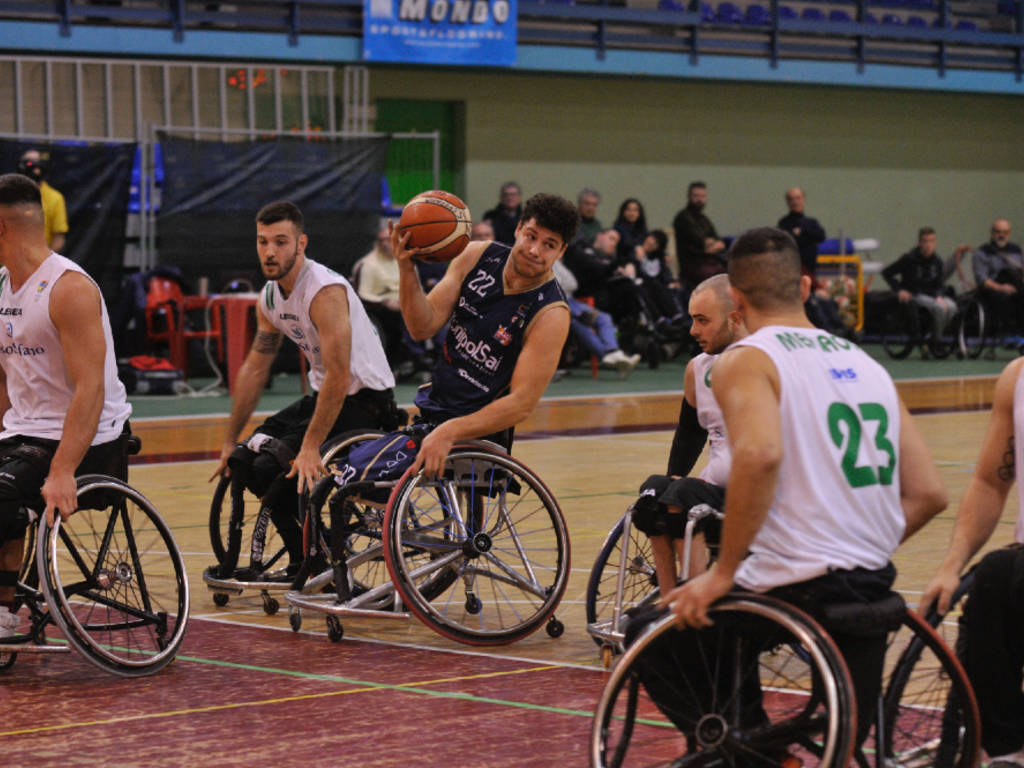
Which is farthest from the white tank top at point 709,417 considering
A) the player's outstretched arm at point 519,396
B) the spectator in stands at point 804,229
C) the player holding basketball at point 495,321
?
the spectator in stands at point 804,229

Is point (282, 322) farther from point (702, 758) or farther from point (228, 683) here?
point (702, 758)

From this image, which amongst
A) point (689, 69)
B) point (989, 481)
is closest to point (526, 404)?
point (989, 481)

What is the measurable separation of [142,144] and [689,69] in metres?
8.33

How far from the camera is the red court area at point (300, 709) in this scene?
4301 mm

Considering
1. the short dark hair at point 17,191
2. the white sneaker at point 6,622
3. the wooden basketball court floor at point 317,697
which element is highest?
the short dark hair at point 17,191

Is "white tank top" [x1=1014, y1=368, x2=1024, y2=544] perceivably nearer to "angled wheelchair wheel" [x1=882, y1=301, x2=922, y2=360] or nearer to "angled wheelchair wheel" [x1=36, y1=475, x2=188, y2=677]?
"angled wheelchair wheel" [x1=36, y1=475, x2=188, y2=677]

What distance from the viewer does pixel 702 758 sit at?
3.35 metres

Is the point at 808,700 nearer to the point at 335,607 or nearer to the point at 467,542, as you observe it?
the point at 467,542

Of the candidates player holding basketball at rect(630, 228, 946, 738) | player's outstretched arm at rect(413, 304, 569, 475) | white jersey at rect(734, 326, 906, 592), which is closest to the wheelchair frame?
player's outstretched arm at rect(413, 304, 569, 475)

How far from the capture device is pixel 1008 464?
3.92 metres

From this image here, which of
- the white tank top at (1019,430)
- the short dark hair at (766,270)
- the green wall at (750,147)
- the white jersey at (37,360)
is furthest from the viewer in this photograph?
the green wall at (750,147)

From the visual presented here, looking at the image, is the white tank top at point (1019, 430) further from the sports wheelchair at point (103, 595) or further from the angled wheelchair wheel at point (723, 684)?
the sports wheelchair at point (103, 595)

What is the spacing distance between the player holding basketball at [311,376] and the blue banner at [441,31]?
40.9 ft

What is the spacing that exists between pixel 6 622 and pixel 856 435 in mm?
2966
